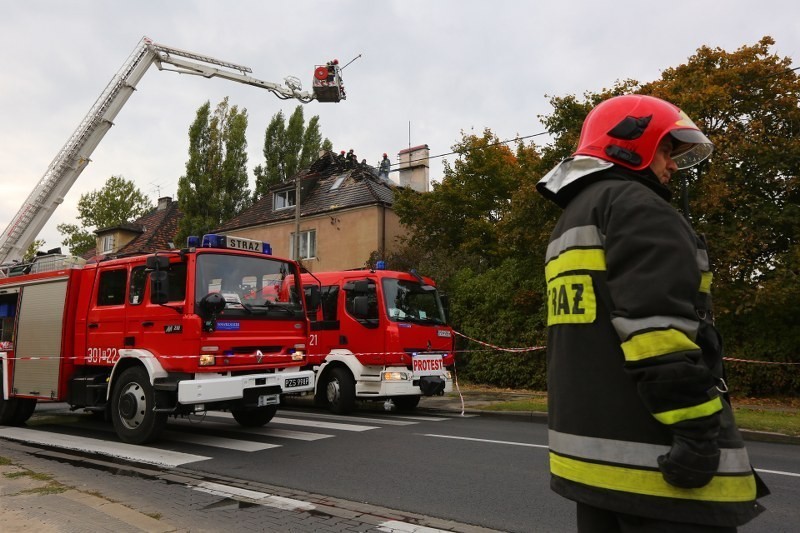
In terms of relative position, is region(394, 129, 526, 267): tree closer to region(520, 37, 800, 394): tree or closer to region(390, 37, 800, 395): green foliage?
region(390, 37, 800, 395): green foliage

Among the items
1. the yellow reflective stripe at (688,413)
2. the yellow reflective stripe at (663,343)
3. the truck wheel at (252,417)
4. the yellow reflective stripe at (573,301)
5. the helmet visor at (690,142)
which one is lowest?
the truck wheel at (252,417)

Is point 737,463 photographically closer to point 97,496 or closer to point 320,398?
point 97,496

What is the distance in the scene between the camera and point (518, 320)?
16.4 metres

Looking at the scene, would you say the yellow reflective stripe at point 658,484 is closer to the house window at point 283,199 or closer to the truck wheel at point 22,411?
the truck wheel at point 22,411

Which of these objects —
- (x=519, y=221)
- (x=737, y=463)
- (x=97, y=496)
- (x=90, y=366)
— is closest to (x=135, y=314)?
(x=90, y=366)

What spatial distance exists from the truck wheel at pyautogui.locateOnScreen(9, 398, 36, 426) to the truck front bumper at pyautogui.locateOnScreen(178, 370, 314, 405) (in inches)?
183

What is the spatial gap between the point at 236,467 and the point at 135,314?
276cm

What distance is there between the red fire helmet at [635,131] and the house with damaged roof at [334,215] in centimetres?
2191

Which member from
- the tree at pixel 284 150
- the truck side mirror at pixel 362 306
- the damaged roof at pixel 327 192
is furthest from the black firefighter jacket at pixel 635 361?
the tree at pixel 284 150

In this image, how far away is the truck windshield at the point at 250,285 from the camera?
309 inches

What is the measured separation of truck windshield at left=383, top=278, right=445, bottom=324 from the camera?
11.4m

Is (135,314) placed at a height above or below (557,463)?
above

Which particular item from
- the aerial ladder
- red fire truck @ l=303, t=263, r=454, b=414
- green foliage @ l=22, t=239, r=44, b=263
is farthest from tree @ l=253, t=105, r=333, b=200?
red fire truck @ l=303, t=263, r=454, b=414

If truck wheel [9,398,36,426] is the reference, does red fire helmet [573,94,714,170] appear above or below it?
above
